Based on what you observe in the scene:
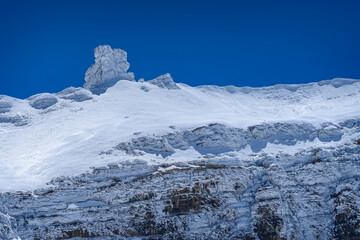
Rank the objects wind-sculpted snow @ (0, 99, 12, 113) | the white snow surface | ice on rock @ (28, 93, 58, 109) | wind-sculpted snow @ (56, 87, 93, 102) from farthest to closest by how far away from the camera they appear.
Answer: wind-sculpted snow @ (56, 87, 93, 102) < ice on rock @ (28, 93, 58, 109) < wind-sculpted snow @ (0, 99, 12, 113) < the white snow surface

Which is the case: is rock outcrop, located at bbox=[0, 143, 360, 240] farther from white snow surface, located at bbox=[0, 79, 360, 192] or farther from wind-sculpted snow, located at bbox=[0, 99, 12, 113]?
wind-sculpted snow, located at bbox=[0, 99, 12, 113]

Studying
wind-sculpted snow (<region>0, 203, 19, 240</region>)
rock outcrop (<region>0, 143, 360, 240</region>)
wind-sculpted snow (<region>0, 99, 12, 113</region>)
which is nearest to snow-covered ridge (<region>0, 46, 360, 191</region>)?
wind-sculpted snow (<region>0, 99, 12, 113</region>)

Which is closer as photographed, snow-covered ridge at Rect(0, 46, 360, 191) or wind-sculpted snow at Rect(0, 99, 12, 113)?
snow-covered ridge at Rect(0, 46, 360, 191)

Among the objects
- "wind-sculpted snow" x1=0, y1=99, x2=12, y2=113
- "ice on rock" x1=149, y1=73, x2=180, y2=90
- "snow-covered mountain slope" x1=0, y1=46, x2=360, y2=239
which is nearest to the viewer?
"snow-covered mountain slope" x1=0, y1=46, x2=360, y2=239

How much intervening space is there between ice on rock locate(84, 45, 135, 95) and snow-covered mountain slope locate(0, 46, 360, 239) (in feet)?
42.3

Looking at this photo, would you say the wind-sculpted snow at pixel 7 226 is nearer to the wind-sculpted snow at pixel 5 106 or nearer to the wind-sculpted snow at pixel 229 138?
the wind-sculpted snow at pixel 229 138

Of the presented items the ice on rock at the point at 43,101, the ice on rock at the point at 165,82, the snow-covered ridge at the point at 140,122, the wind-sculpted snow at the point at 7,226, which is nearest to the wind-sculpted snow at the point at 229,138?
the snow-covered ridge at the point at 140,122

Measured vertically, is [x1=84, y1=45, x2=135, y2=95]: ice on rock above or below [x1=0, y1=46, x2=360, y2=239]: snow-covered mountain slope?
above

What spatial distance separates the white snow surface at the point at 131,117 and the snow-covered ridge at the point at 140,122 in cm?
9

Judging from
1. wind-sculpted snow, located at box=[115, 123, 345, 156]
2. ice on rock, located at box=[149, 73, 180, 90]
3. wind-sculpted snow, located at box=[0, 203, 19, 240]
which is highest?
ice on rock, located at box=[149, 73, 180, 90]

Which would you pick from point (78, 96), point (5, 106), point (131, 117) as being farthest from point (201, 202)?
point (5, 106)

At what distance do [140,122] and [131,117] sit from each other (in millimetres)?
2695

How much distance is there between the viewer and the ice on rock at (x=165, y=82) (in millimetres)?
52344

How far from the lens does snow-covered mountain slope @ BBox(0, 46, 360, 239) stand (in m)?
21.0
